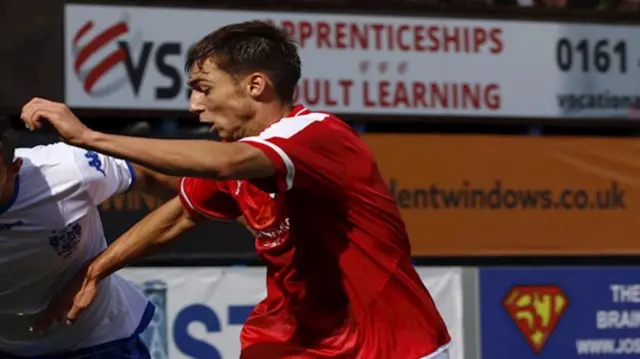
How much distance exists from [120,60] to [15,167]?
3.82 meters

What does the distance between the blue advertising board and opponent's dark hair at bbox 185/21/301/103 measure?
4.52 metres

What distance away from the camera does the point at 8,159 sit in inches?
165

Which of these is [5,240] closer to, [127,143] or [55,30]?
[127,143]

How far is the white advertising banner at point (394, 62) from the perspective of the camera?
26.4ft

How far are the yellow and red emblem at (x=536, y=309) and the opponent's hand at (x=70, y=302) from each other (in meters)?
4.07

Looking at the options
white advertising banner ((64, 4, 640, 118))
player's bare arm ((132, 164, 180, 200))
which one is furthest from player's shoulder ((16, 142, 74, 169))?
white advertising banner ((64, 4, 640, 118))

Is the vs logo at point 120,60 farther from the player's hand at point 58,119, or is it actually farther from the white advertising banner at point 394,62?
the player's hand at point 58,119

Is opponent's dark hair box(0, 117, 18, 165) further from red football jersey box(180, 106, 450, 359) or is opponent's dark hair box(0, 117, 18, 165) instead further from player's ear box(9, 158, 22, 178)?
red football jersey box(180, 106, 450, 359)

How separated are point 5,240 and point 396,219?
54.9 inches

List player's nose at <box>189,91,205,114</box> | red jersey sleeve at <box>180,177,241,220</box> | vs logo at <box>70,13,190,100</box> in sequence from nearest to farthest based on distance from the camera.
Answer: player's nose at <box>189,91,205,114</box>
red jersey sleeve at <box>180,177,241,220</box>
vs logo at <box>70,13,190,100</box>

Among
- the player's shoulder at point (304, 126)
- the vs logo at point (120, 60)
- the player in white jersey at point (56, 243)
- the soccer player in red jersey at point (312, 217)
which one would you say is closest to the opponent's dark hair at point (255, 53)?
the soccer player in red jersey at point (312, 217)

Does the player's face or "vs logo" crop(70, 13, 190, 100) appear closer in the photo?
the player's face

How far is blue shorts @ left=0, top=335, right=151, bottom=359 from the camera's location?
15.3 feet

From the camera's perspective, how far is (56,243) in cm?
443
